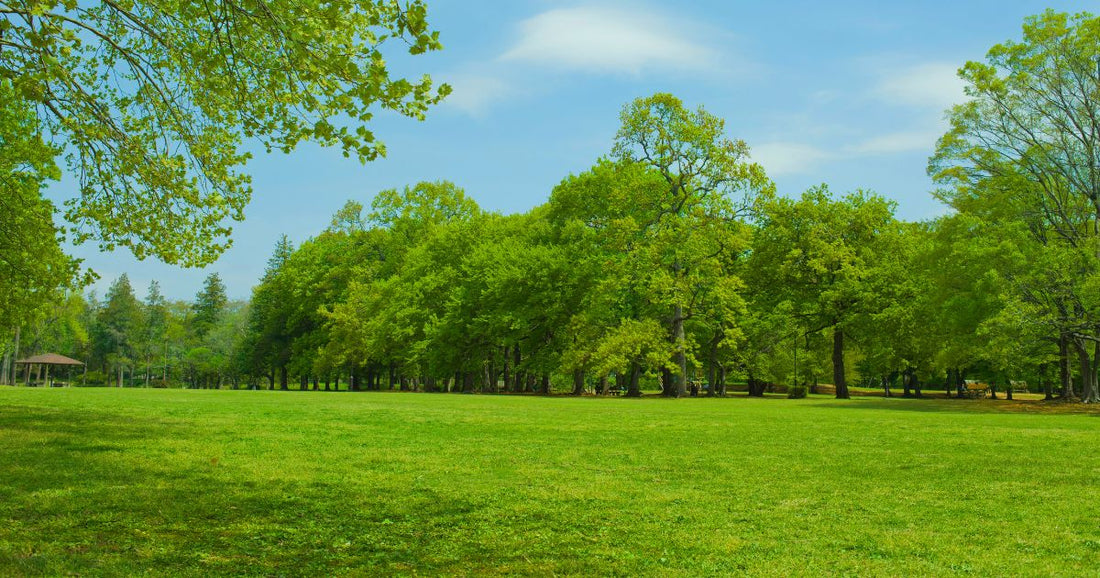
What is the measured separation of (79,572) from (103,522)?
1.63 meters

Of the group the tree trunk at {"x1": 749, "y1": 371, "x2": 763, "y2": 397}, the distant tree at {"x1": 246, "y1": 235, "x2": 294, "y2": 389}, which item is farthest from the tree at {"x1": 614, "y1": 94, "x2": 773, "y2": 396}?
the distant tree at {"x1": 246, "y1": 235, "x2": 294, "y2": 389}

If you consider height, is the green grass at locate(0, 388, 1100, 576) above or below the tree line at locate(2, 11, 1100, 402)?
below

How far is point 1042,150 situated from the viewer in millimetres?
32250

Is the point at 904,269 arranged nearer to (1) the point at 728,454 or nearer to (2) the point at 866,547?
(1) the point at 728,454

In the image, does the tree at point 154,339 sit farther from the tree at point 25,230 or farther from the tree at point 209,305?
the tree at point 25,230

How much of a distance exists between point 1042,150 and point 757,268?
52.0 feet

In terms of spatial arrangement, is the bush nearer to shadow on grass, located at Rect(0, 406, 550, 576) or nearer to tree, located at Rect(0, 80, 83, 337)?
tree, located at Rect(0, 80, 83, 337)

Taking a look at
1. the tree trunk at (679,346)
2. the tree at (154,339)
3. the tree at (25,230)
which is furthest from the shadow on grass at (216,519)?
the tree at (154,339)

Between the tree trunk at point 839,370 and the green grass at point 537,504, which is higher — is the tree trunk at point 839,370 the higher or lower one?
the higher one

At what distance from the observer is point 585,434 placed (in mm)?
14945

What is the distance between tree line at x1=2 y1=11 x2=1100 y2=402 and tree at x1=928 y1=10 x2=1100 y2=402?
0.08 meters

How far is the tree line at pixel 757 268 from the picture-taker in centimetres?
3084

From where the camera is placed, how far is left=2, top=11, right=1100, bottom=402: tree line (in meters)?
30.8

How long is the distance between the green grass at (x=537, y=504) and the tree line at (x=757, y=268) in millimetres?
20314
